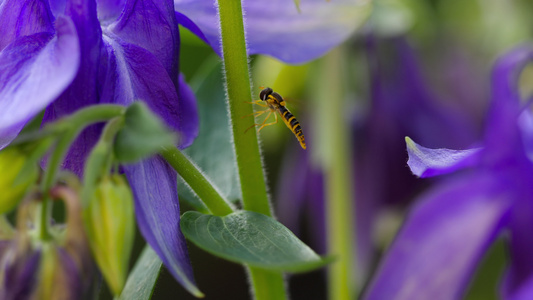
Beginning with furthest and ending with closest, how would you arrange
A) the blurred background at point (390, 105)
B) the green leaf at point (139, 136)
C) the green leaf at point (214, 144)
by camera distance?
the blurred background at point (390, 105)
the green leaf at point (214, 144)
the green leaf at point (139, 136)

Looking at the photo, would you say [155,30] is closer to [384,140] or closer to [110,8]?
[110,8]

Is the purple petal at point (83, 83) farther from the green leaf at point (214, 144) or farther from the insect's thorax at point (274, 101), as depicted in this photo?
the insect's thorax at point (274, 101)

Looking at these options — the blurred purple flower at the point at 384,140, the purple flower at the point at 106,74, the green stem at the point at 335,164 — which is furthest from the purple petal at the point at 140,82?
the blurred purple flower at the point at 384,140

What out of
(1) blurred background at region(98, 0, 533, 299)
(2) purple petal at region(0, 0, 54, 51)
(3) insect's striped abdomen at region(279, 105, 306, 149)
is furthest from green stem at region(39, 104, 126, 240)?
(1) blurred background at region(98, 0, 533, 299)

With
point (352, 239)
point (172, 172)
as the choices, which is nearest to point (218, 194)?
point (172, 172)

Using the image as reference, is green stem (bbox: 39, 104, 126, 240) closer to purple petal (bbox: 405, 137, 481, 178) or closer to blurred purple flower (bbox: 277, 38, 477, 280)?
purple petal (bbox: 405, 137, 481, 178)


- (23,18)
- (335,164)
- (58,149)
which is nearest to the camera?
(58,149)

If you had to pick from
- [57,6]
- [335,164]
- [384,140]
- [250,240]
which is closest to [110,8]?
[57,6]
